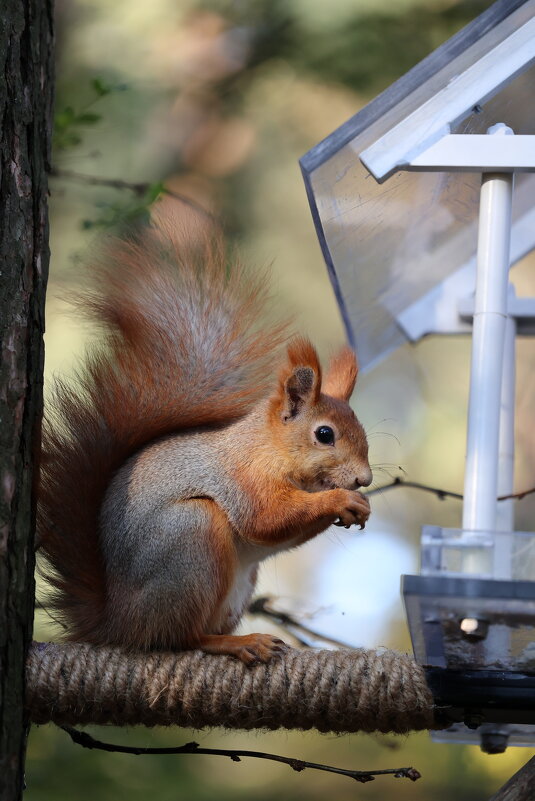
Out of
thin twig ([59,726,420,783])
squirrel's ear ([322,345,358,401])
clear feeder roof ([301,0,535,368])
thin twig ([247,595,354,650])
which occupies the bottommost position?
thin twig ([59,726,420,783])

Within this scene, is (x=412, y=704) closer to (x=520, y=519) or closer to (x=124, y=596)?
(x=124, y=596)

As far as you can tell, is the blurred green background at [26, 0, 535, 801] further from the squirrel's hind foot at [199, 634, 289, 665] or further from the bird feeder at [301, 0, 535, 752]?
the squirrel's hind foot at [199, 634, 289, 665]

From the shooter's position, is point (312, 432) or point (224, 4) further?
point (224, 4)

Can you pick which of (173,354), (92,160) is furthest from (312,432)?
(92,160)

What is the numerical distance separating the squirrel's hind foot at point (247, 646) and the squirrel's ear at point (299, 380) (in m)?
0.30

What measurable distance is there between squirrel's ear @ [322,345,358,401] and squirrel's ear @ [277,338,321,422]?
9cm

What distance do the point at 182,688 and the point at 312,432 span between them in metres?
0.37

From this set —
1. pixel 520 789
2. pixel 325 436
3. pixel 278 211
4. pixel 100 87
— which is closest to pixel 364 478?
pixel 325 436

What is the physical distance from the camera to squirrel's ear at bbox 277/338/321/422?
1.46 m

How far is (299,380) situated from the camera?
1471 mm

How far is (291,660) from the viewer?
131cm

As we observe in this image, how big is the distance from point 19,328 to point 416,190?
64 centimetres

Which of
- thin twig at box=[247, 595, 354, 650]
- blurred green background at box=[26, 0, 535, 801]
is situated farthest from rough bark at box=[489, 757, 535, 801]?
blurred green background at box=[26, 0, 535, 801]

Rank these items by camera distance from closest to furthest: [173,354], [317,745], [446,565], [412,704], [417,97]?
[446,565] → [412,704] → [417,97] → [173,354] → [317,745]
